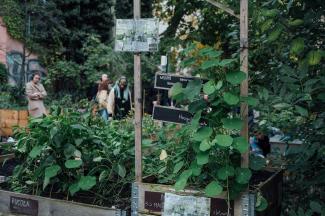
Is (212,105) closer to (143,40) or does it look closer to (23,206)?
(143,40)

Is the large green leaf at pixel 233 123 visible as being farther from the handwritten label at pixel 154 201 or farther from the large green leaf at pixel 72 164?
the large green leaf at pixel 72 164

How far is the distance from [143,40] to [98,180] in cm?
121

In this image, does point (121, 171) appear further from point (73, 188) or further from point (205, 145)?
point (205, 145)

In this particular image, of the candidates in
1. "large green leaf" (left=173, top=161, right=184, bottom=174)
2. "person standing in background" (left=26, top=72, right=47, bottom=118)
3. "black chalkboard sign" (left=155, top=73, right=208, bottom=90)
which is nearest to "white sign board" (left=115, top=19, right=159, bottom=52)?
"black chalkboard sign" (left=155, top=73, right=208, bottom=90)

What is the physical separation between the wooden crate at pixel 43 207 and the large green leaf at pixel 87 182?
14 cm

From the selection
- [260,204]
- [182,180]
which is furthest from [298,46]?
[182,180]

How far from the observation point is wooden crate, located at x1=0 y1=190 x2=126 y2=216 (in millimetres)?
3649

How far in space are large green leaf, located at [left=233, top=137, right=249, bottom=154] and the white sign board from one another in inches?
39.2

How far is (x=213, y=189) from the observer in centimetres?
317

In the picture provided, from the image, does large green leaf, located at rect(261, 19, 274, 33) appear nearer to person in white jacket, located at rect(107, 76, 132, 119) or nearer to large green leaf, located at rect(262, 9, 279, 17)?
large green leaf, located at rect(262, 9, 279, 17)

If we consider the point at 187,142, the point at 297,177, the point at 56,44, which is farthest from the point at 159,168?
the point at 56,44

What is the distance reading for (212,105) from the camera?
3.25 metres

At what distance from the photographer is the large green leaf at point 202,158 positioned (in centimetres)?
316

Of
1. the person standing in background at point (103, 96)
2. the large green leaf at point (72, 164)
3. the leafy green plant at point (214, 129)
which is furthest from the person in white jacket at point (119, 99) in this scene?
the leafy green plant at point (214, 129)
